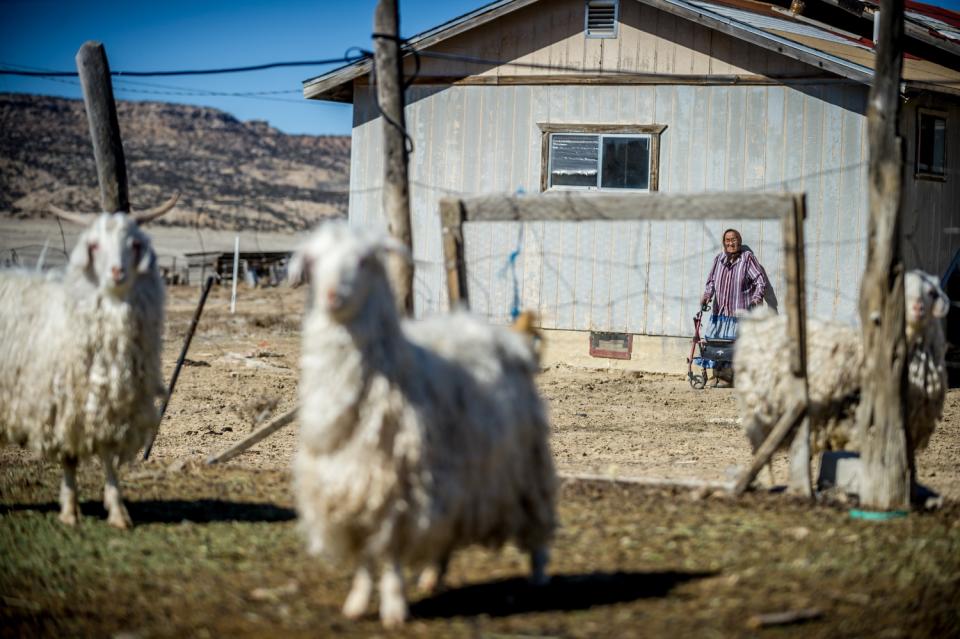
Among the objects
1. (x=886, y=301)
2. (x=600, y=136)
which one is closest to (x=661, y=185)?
(x=600, y=136)

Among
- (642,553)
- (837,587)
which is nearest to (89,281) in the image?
(642,553)

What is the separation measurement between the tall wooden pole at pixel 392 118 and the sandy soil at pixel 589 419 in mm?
2646

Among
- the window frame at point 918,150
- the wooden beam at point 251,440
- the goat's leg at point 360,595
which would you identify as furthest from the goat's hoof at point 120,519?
the window frame at point 918,150

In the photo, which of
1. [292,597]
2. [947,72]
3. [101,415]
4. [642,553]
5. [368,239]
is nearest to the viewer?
[368,239]

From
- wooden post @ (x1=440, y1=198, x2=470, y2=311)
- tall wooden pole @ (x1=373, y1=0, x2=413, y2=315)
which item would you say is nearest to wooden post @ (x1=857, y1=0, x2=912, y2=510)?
wooden post @ (x1=440, y1=198, x2=470, y2=311)

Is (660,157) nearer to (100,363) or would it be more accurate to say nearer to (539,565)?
(100,363)

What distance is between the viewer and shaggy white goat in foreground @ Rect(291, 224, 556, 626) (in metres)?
4.69

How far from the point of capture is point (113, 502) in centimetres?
694

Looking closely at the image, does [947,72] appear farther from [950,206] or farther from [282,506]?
[282,506]

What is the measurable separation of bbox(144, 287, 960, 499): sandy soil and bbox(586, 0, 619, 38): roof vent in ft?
15.7

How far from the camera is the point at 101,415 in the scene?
688 centimetres

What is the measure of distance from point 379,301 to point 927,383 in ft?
15.9

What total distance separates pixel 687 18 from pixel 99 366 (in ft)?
33.2

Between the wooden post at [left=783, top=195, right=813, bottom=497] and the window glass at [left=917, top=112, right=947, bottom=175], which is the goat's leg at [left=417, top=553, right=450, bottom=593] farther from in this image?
the window glass at [left=917, top=112, right=947, bottom=175]
